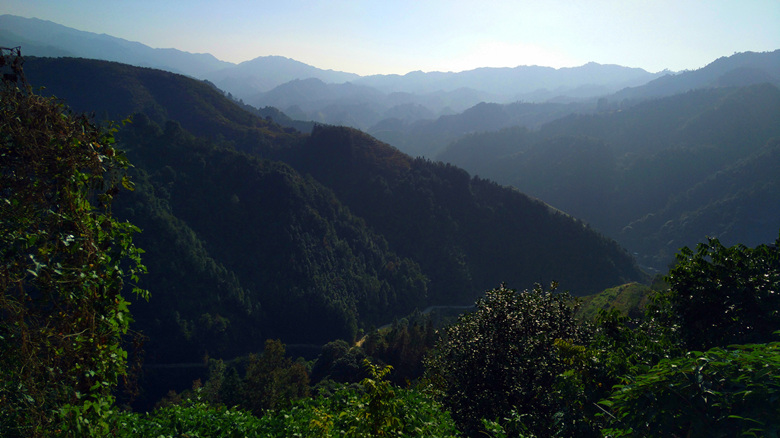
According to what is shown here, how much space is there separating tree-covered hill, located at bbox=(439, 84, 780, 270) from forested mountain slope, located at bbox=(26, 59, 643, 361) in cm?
5870

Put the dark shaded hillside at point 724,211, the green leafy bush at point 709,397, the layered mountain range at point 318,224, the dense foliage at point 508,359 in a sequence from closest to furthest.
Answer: the green leafy bush at point 709,397 < the dense foliage at point 508,359 < the layered mountain range at point 318,224 < the dark shaded hillside at point 724,211

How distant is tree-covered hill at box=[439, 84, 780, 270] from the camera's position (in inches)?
4680

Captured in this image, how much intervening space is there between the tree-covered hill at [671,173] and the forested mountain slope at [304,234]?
58.7 m

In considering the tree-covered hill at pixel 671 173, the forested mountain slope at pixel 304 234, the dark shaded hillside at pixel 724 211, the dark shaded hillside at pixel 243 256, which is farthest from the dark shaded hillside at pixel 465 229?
the tree-covered hill at pixel 671 173

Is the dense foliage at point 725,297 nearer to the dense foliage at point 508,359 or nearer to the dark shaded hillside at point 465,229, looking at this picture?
the dense foliage at point 508,359

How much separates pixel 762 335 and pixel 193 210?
7211cm

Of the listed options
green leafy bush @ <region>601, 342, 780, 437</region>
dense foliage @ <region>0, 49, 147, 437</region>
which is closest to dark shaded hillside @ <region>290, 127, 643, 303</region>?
green leafy bush @ <region>601, 342, 780, 437</region>

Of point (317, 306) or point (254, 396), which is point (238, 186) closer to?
point (317, 306)

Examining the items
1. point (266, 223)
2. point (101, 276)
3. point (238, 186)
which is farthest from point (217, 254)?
point (101, 276)

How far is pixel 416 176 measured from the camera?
9019 cm

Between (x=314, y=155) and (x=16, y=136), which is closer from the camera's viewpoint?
(x=16, y=136)

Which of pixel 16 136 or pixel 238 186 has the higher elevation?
pixel 16 136

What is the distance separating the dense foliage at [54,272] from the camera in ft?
9.84

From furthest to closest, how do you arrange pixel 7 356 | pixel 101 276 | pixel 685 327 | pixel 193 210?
pixel 193 210 → pixel 685 327 → pixel 101 276 → pixel 7 356
